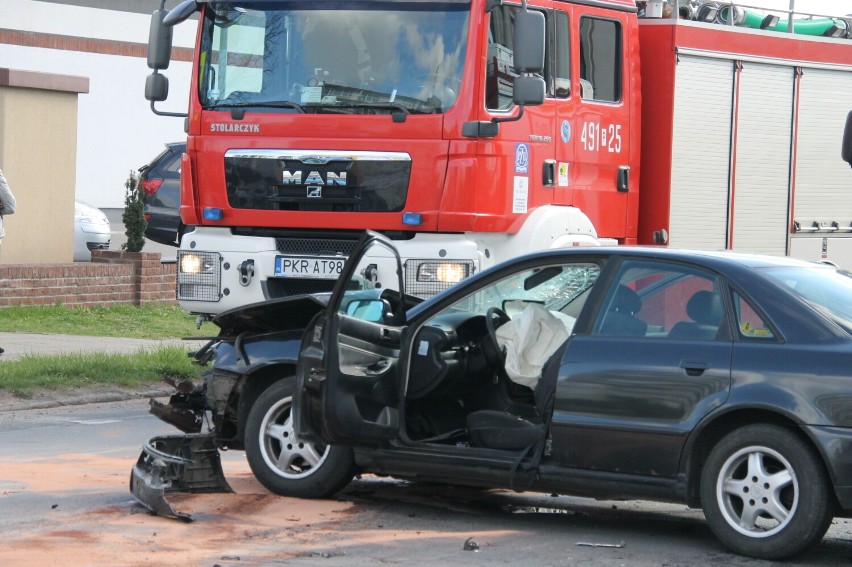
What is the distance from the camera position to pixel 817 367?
6.83 meters

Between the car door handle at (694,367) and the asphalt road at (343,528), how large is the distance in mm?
828

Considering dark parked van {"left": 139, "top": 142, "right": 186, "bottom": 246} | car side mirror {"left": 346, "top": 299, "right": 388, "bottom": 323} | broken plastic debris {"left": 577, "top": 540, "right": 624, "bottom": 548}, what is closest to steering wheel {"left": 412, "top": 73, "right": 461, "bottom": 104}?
car side mirror {"left": 346, "top": 299, "right": 388, "bottom": 323}

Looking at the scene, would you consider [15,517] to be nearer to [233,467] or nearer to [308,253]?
[233,467]

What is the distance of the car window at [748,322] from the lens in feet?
23.2

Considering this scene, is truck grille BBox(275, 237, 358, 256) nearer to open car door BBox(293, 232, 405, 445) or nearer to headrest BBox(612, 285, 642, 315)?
open car door BBox(293, 232, 405, 445)

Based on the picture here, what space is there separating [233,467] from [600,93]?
472 cm

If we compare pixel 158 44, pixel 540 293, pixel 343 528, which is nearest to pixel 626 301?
pixel 540 293

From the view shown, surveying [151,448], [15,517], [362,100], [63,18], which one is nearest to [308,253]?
[362,100]

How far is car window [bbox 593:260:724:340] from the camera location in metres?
7.30

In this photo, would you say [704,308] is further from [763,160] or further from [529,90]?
[763,160]

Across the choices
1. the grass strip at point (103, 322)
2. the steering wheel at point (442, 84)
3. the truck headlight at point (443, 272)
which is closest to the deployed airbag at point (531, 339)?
→ the truck headlight at point (443, 272)

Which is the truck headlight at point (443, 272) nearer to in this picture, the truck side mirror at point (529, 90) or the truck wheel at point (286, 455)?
the truck side mirror at point (529, 90)

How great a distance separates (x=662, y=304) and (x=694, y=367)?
0.44m

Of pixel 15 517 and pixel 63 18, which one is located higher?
pixel 63 18
